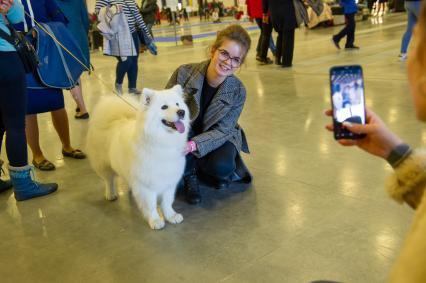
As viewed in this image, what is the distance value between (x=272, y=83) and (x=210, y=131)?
3579mm

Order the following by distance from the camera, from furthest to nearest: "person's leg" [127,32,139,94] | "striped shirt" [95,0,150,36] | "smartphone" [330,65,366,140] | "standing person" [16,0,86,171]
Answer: "person's leg" [127,32,139,94] → "striped shirt" [95,0,150,36] → "standing person" [16,0,86,171] → "smartphone" [330,65,366,140]

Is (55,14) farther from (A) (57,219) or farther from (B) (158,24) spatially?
(B) (158,24)

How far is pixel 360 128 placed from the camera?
1.22 meters

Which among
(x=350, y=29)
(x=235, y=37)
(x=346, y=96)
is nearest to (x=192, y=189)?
(x=235, y=37)

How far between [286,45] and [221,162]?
4.80m

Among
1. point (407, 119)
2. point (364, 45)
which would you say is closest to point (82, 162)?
point (407, 119)

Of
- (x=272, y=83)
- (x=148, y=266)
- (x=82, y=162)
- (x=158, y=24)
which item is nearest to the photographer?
(x=148, y=266)

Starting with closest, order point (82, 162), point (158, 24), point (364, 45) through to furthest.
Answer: point (82, 162), point (364, 45), point (158, 24)

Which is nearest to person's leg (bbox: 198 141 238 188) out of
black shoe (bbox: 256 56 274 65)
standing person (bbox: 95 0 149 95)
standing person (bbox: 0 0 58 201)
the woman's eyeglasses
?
the woman's eyeglasses

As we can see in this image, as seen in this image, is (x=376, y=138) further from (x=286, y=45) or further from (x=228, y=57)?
(x=286, y=45)

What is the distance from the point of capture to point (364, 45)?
29.0 ft

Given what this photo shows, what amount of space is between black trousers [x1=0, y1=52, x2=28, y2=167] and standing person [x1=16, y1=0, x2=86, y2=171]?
0.40m

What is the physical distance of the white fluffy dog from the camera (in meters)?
2.17

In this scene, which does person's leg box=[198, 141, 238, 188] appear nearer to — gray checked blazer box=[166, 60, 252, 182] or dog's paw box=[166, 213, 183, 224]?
gray checked blazer box=[166, 60, 252, 182]
